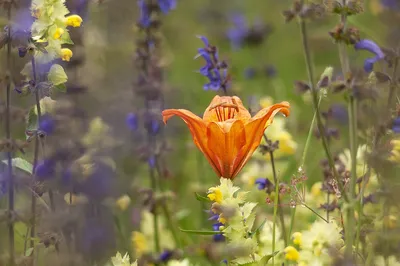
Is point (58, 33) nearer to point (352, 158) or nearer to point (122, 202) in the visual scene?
point (352, 158)

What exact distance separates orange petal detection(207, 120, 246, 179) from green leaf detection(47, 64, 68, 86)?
32cm

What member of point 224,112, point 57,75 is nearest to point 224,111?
point 224,112

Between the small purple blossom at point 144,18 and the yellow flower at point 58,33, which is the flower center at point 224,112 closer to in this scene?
the yellow flower at point 58,33

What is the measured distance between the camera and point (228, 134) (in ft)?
6.13

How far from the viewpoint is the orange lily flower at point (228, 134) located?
186 centimetres

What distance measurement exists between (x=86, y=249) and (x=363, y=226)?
63 centimetres

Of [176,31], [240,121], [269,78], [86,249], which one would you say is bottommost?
[86,249]

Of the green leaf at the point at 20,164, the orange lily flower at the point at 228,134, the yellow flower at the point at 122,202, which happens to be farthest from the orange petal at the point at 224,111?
the yellow flower at the point at 122,202

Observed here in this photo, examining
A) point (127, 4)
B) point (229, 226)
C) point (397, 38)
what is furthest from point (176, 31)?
point (229, 226)

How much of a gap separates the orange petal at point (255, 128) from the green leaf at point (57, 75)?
1.30 feet

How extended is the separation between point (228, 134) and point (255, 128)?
6 cm

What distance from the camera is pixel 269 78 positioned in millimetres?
4633

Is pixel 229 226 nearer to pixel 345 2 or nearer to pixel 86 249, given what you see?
pixel 86 249

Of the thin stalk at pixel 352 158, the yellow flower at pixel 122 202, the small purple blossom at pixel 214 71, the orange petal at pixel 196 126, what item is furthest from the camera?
the yellow flower at pixel 122 202
